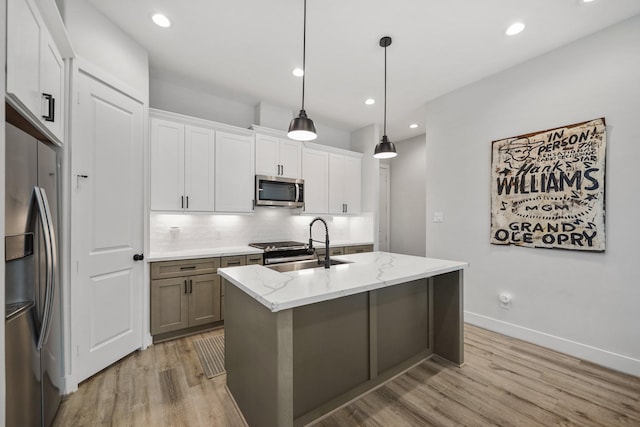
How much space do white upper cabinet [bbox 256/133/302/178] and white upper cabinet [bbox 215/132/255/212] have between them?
0.12 metres

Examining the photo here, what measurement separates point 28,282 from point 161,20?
225 centimetres

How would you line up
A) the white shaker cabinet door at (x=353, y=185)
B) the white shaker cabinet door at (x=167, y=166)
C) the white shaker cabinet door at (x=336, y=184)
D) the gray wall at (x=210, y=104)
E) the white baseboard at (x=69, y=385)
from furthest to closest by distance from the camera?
the white shaker cabinet door at (x=353, y=185), the white shaker cabinet door at (x=336, y=184), the gray wall at (x=210, y=104), the white shaker cabinet door at (x=167, y=166), the white baseboard at (x=69, y=385)

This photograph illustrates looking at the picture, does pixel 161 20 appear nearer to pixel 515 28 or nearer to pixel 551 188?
pixel 515 28

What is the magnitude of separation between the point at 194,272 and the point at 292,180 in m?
1.85

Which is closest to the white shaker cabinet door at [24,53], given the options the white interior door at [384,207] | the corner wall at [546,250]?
the corner wall at [546,250]

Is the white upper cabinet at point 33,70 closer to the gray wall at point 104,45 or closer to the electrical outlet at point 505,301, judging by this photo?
the gray wall at point 104,45

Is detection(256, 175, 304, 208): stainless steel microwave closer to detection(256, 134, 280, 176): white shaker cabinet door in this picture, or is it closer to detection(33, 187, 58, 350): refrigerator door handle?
detection(256, 134, 280, 176): white shaker cabinet door

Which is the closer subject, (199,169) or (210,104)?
(199,169)

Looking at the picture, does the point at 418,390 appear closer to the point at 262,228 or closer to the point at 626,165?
the point at 626,165

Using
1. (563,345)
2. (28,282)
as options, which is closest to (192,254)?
(28,282)

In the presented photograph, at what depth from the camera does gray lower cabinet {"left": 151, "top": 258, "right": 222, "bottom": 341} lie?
9.27ft

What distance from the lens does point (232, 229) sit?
12.8ft

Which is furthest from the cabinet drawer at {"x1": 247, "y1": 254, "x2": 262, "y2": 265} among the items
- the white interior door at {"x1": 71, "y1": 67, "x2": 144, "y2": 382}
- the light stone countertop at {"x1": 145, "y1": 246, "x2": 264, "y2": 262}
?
the white interior door at {"x1": 71, "y1": 67, "x2": 144, "y2": 382}

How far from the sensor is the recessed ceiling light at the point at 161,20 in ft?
7.55
